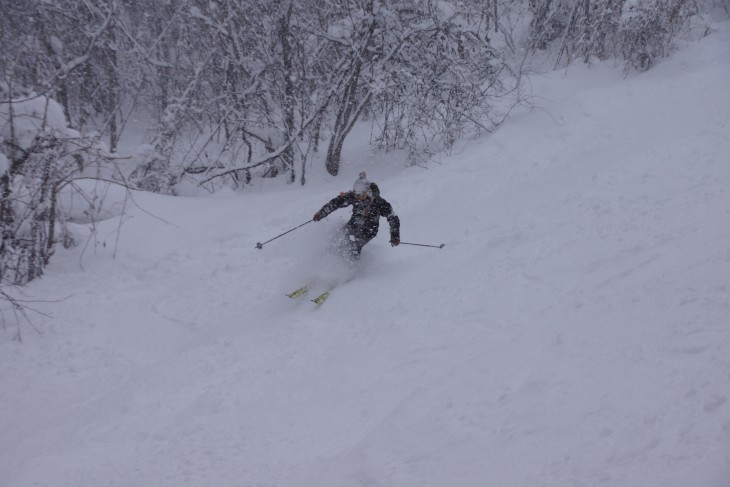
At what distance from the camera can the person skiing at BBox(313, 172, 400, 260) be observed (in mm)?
6473

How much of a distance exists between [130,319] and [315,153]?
22.8 ft

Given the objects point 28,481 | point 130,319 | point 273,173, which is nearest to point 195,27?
point 273,173

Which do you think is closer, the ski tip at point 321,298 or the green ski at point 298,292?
the ski tip at point 321,298

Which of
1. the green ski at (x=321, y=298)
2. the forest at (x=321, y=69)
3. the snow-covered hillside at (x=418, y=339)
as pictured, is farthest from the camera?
the forest at (x=321, y=69)

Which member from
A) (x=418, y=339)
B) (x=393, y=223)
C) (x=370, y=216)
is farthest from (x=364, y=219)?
(x=418, y=339)

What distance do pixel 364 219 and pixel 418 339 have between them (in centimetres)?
225

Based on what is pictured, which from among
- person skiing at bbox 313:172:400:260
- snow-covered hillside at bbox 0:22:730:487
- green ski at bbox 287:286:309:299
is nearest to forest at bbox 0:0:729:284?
snow-covered hillside at bbox 0:22:730:487

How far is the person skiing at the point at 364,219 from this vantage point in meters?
6.47

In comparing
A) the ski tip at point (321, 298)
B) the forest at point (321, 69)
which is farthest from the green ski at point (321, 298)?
the forest at point (321, 69)

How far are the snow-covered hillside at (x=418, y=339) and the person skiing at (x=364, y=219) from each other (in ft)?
1.12

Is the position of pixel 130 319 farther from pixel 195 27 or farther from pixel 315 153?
pixel 195 27

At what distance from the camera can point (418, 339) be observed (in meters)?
4.77

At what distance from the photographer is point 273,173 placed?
11.5 metres

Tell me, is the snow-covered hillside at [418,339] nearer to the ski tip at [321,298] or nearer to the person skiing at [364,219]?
the ski tip at [321,298]
